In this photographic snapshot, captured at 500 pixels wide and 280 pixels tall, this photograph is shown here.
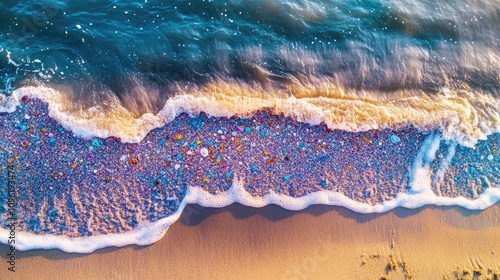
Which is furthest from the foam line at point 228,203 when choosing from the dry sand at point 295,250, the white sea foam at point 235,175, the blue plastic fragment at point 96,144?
the blue plastic fragment at point 96,144

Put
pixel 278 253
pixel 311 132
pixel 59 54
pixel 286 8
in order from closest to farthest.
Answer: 1. pixel 278 253
2. pixel 311 132
3. pixel 59 54
4. pixel 286 8

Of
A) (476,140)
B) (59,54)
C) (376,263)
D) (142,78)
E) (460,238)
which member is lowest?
(376,263)

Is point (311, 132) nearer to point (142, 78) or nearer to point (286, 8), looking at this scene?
point (286, 8)

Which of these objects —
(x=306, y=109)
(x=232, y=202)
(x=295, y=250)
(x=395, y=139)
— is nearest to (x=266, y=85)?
(x=306, y=109)

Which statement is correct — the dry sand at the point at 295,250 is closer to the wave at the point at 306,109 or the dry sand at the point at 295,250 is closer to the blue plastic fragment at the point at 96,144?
the wave at the point at 306,109

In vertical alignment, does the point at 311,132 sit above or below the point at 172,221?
above

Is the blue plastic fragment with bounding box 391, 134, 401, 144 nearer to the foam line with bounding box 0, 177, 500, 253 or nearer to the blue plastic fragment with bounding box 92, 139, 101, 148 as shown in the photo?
the foam line with bounding box 0, 177, 500, 253

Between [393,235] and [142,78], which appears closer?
[393,235]

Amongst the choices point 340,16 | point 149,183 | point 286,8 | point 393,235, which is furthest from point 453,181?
point 149,183
